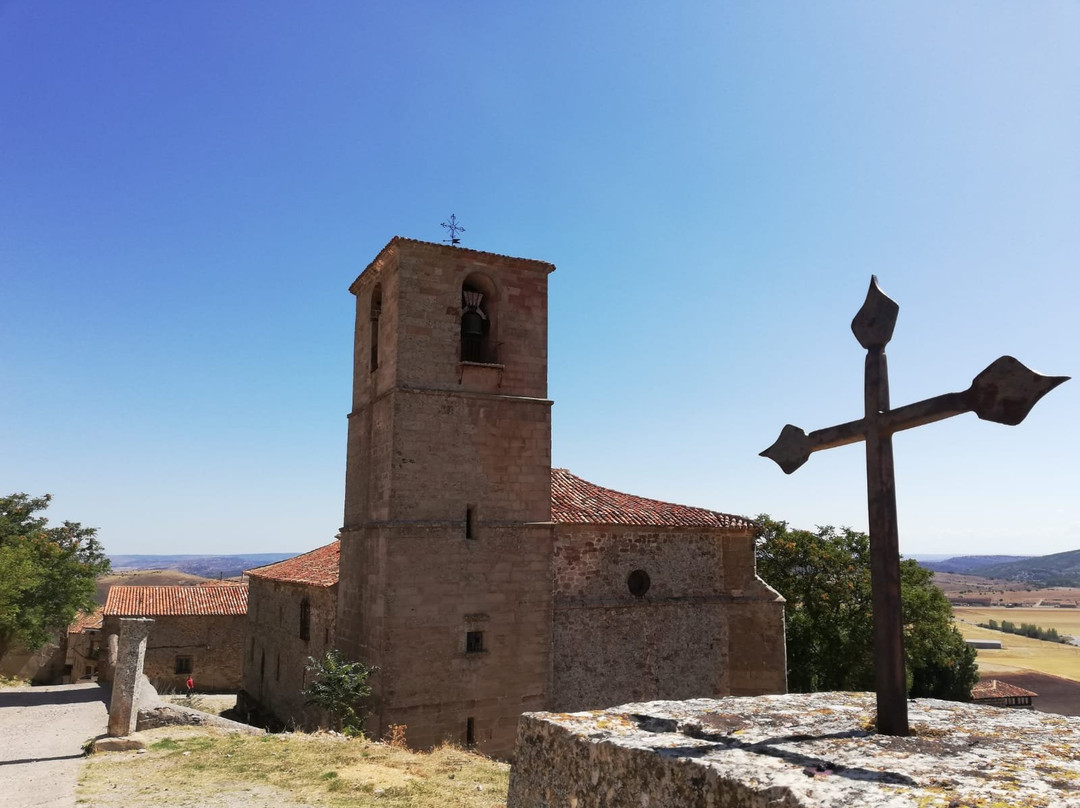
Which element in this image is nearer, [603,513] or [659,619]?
[659,619]

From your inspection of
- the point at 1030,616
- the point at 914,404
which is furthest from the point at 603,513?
the point at 1030,616

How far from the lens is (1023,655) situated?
8362cm

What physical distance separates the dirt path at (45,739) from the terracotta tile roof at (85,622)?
7842mm

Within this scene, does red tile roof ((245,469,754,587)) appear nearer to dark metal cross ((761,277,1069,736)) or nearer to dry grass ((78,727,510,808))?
dry grass ((78,727,510,808))

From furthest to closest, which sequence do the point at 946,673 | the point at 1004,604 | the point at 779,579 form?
the point at 1004,604 < the point at 946,673 < the point at 779,579

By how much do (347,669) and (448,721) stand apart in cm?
226

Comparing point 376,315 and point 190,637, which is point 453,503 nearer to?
point 376,315

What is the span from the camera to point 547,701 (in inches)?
595

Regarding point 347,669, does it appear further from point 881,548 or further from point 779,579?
point 779,579

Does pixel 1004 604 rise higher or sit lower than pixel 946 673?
lower

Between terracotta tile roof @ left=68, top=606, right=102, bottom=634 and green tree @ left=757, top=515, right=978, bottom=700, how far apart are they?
99.3 feet

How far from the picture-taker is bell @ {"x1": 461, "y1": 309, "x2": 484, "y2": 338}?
16.1m

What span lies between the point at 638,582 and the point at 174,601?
22847 mm

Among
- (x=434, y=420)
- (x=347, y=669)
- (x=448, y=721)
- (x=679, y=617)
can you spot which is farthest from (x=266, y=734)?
(x=679, y=617)
